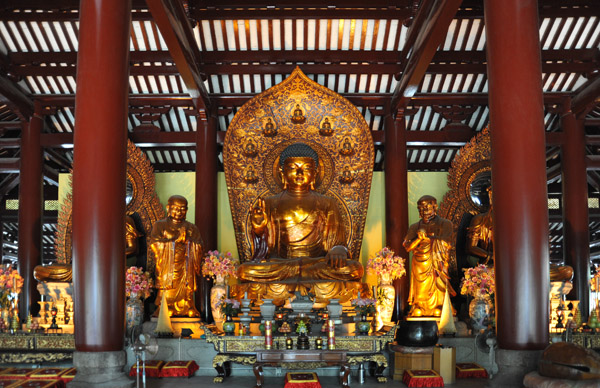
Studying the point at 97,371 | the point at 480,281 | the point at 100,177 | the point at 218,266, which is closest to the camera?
the point at 97,371

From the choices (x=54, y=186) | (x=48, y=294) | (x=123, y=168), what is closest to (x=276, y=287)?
(x=48, y=294)

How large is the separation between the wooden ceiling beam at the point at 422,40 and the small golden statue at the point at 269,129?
6.97 ft

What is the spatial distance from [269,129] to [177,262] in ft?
9.19

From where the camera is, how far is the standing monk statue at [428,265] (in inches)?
402

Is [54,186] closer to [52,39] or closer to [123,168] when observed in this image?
[52,39]

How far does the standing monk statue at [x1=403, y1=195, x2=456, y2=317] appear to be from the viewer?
1022cm

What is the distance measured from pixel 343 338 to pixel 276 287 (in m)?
2.50

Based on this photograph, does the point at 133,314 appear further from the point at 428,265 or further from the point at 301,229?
the point at 428,265

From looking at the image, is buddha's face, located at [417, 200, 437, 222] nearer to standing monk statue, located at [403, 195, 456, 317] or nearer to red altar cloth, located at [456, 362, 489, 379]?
standing monk statue, located at [403, 195, 456, 317]

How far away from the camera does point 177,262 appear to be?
1012cm

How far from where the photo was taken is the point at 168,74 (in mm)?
10547

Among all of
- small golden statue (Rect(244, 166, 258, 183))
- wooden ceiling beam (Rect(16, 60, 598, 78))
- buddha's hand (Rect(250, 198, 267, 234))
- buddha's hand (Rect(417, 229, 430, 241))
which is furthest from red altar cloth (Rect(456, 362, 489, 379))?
small golden statue (Rect(244, 166, 258, 183))

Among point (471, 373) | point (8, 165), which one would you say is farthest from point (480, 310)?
point (8, 165)

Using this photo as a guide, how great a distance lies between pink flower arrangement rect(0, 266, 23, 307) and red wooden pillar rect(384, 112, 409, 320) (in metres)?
5.97
